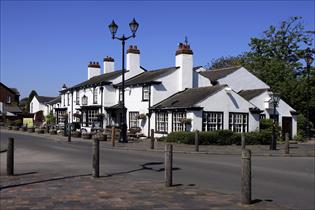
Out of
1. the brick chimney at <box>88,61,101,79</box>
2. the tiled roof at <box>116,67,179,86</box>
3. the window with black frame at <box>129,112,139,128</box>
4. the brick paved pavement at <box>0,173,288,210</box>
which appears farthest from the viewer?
the brick chimney at <box>88,61,101,79</box>

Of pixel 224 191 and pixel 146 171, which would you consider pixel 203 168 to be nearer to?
pixel 146 171

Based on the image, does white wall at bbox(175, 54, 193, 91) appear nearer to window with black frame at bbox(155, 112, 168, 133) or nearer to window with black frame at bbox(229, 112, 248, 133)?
window with black frame at bbox(155, 112, 168, 133)

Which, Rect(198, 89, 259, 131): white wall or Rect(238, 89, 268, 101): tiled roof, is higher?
Rect(238, 89, 268, 101): tiled roof

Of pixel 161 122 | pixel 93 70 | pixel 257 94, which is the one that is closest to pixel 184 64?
pixel 161 122

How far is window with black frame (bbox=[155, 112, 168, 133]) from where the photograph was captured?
36.2 metres

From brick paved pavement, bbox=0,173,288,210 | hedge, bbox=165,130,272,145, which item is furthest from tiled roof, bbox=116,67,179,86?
brick paved pavement, bbox=0,173,288,210

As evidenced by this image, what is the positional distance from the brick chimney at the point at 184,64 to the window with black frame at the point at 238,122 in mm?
5670

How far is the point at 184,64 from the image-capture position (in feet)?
126

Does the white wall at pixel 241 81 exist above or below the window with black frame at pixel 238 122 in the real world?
above

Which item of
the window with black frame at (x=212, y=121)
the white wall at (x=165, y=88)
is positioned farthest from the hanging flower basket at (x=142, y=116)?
the window with black frame at (x=212, y=121)

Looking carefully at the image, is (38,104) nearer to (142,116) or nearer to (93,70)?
(93,70)

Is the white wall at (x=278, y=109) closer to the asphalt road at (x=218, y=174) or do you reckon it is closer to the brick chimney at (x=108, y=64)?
the brick chimney at (x=108, y=64)

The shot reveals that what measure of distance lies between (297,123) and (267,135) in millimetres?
9693

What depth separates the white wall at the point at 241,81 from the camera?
4222 centimetres
